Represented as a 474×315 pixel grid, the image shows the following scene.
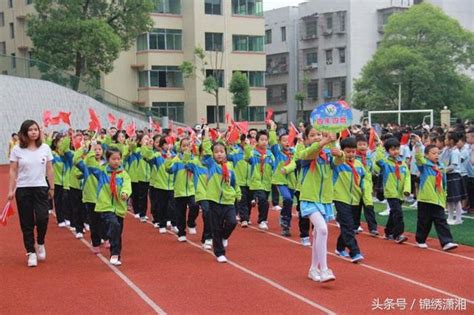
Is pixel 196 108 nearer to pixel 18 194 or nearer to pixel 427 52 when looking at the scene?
pixel 427 52

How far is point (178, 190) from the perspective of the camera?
10.6 meters

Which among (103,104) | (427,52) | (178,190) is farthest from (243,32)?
(178,190)

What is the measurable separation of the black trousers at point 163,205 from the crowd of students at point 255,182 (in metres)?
0.02

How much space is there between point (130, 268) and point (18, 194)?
1.77m

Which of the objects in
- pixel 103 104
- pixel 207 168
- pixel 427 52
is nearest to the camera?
pixel 207 168

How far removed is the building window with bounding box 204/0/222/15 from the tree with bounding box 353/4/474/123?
11.1 meters

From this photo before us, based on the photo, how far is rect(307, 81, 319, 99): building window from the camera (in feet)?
→ 181

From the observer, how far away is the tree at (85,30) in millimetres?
32250

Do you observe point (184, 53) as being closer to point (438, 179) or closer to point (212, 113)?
point (212, 113)

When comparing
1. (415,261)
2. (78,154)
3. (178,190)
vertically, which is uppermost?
(78,154)

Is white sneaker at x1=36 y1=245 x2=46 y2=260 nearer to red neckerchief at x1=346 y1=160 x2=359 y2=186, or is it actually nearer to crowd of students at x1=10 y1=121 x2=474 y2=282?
crowd of students at x1=10 y1=121 x2=474 y2=282

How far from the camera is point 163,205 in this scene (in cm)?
1155

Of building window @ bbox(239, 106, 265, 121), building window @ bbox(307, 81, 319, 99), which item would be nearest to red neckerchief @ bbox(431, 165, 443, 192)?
building window @ bbox(239, 106, 265, 121)

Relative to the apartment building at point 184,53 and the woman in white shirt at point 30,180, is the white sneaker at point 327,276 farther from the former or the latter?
the apartment building at point 184,53
